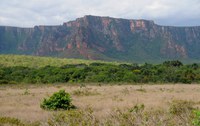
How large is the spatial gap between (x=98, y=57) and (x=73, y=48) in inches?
724

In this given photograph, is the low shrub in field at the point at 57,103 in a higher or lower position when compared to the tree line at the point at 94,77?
higher

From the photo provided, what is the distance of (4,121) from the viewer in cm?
1019

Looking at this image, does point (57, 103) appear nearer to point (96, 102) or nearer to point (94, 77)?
point (96, 102)

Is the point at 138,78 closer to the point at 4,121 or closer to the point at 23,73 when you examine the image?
the point at 23,73

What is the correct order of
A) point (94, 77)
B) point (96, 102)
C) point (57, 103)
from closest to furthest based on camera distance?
point (57, 103) → point (96, 102) → point (94, 77)

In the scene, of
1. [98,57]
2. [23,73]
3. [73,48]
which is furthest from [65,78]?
[73,48]

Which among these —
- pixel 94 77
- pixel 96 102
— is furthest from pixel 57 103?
pixel 94 77

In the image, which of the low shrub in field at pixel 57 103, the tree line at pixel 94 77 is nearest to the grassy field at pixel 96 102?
the low shrub in field at pixel 57 103

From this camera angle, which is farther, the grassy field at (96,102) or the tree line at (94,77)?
the tree line at (94,77)

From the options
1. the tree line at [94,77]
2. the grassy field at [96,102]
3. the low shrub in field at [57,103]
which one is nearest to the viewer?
the grassy field at [96,102]

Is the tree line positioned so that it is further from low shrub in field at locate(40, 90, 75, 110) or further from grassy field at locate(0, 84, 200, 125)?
low shrub in field at locate(40, 90, 75, 110)

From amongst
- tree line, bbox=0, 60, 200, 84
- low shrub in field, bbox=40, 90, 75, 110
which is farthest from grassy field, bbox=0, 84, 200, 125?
tree line, bbox=0, 60, 200, 84

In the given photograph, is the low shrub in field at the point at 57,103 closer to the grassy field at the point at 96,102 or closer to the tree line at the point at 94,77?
the grassy field at the point at 96,102

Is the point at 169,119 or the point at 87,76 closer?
the point at 169,119
